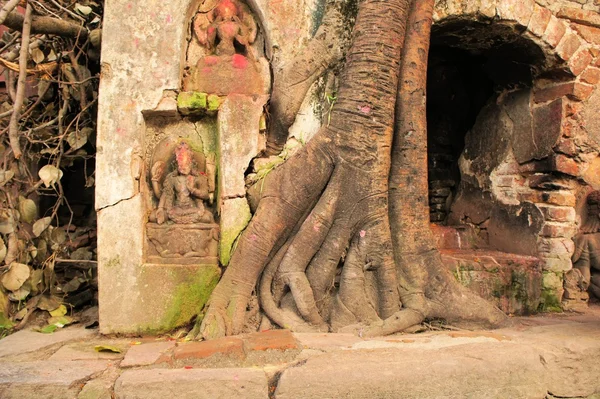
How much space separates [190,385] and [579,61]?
4.02 metres

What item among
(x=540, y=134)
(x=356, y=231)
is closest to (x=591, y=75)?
(x=540, y=134)

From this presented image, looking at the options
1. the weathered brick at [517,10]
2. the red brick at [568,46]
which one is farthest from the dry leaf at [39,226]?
the red brick at [568,46]

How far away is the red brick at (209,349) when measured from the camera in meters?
2.58

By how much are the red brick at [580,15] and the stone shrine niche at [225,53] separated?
2.56 m

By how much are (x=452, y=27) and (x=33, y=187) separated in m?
3.55

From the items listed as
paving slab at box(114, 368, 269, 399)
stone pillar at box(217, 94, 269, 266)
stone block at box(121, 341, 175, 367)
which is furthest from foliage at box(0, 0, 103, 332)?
paving slab at box(114, 368, 269, 399)

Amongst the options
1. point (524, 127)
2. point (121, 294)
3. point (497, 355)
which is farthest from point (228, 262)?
point (524, 127)

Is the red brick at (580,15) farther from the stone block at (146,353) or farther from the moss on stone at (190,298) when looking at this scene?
the stone block at (146,353)

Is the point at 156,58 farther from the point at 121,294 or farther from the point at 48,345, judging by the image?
the point at 48,345

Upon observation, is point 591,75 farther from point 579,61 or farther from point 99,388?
point 99,388

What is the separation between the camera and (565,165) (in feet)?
14.1

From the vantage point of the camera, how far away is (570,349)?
9.41 ft

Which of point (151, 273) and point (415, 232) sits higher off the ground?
point (415, 232)

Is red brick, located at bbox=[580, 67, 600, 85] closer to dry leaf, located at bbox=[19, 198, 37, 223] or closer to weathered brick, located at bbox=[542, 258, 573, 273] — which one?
weathered brick, located at bbox=[542, 258, 573, 273]
